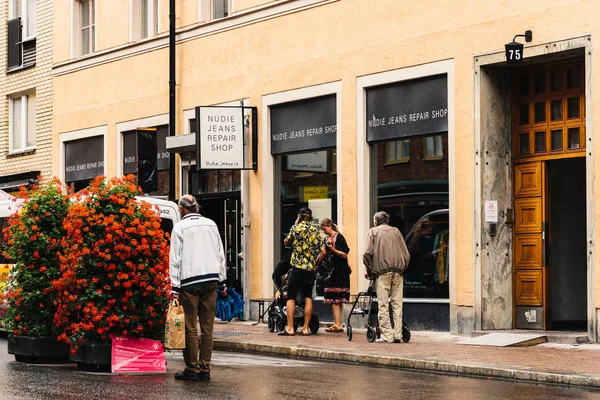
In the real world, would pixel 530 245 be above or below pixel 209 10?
below

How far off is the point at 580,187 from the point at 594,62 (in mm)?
2636

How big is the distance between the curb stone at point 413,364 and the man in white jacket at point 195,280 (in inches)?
118

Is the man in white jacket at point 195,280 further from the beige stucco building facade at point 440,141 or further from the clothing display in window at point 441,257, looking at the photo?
Answer: the clothing display in window at point 441,257

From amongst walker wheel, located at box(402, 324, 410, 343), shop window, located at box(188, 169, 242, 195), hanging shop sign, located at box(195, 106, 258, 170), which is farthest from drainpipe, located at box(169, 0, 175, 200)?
walker wheel, located at box(402, 324, 410, 343)

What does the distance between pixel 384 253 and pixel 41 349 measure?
17.0 feet

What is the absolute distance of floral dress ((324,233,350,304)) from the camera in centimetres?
1980

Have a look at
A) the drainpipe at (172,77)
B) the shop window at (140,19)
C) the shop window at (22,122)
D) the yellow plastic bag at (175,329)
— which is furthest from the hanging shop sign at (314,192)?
the shop window at (22,122)

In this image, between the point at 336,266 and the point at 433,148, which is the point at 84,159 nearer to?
the point at 336,266

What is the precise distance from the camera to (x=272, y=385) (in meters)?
12.7

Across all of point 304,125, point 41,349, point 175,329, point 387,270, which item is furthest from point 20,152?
point 175,329

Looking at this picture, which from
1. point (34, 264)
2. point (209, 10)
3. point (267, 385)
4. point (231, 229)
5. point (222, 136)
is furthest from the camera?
point (209, 10)

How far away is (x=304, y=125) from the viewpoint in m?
23.0

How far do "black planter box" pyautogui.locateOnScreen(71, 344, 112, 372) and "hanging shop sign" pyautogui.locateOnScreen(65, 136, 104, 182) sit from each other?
1564 cm

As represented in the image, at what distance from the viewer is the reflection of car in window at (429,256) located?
1995cm
